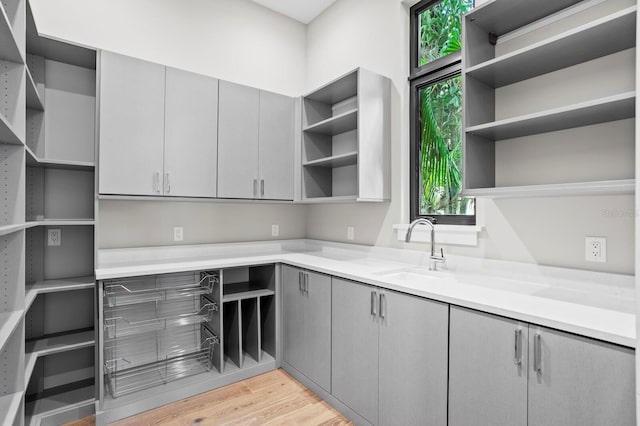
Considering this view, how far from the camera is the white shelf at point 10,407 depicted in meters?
1.34

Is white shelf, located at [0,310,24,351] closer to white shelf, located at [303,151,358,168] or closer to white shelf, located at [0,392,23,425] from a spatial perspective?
white shelf, located at [0,392,23,425]

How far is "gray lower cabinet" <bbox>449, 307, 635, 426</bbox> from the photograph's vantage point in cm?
110

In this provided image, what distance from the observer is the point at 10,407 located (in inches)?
55.2

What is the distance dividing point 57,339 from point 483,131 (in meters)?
2.78

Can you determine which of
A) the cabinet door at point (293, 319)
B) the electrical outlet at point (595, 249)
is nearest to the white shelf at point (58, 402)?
the cabinet door at point (293, 319)

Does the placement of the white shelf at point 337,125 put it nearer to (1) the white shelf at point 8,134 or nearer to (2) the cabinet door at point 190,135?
(2) the cabinet door at point 190,135

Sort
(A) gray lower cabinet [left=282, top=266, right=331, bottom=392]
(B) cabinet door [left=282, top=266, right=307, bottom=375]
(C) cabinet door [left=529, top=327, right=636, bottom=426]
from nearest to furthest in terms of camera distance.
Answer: (C) cabinet door [left=529, top=327, right=636, bottom=426] → (A) gray lower cabinet [left=282, top=266, right=331, bottom=392] → (B) cabinet door [left=282, top=266, right=307, bottom=375]

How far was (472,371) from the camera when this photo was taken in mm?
1440

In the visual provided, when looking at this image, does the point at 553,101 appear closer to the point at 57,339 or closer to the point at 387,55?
the point at 387,55

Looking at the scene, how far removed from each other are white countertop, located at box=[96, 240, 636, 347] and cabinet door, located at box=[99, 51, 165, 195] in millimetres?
573

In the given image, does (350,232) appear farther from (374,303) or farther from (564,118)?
(564,118)

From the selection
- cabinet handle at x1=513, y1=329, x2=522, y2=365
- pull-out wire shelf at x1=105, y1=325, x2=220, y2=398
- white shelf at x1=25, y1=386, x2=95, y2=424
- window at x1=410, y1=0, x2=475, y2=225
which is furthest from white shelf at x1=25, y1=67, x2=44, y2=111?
cabinet handle at x1=513, y1=329, x2=522, y2=365

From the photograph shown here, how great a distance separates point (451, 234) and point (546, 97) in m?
0.91

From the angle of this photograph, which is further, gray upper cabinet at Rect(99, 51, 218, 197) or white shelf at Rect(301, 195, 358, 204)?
white shelf at Rect(301, 195, 358, 204)
